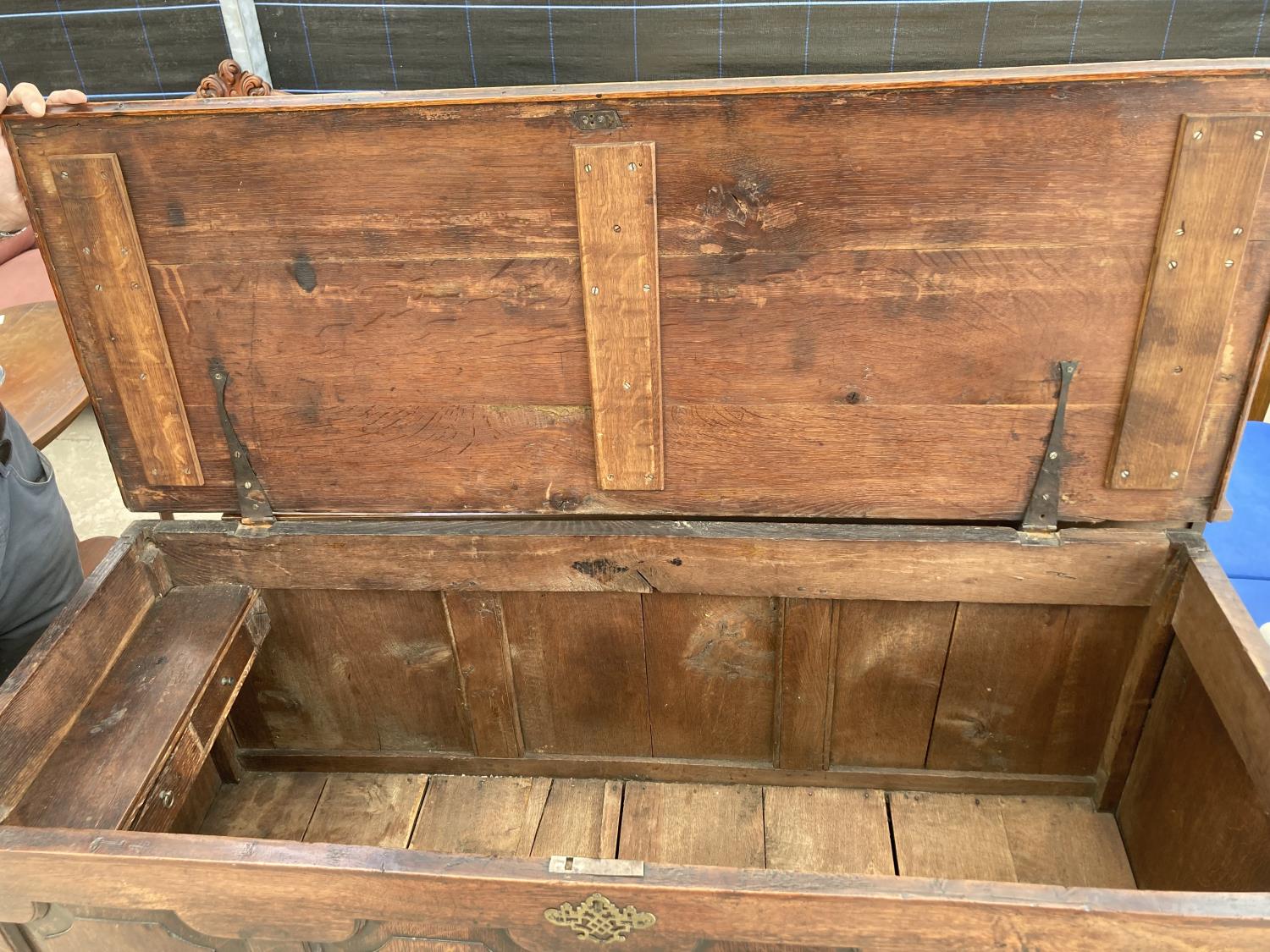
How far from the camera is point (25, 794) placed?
1.35 meters

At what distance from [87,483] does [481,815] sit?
277 cm

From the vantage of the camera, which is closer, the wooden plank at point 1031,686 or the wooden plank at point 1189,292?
the wooden plank at point 1189,292

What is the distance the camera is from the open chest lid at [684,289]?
1.27 metres

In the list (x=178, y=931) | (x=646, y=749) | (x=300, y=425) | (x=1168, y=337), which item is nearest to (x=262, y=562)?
(x=300, y=425)

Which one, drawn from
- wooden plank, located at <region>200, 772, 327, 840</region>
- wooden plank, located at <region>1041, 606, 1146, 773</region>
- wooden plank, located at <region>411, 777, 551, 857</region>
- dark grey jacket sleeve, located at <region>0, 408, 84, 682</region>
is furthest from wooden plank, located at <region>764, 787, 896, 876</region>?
dark grey jacket sleeve, located at <region>0, 408, 84, 682</region>

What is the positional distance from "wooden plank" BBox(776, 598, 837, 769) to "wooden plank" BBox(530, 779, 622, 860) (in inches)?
14.1

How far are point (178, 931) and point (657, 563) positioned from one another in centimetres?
90

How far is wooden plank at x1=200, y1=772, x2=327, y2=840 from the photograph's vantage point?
1879 mm

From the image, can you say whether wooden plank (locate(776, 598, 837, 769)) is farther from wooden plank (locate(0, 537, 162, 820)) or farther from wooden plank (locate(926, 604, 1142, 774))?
wooden plank (locate(0, 537, 162, 820))

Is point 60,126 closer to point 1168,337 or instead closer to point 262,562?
point 262,562

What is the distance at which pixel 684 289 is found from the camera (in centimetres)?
141

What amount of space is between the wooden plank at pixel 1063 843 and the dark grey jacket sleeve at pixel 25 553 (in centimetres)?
189

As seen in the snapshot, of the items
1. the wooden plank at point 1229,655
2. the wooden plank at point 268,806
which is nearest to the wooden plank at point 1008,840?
the wooden plank at point 1229,655

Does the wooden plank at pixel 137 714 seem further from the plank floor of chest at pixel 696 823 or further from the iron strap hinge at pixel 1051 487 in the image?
the iron strap hinge at pixel 1051 487
